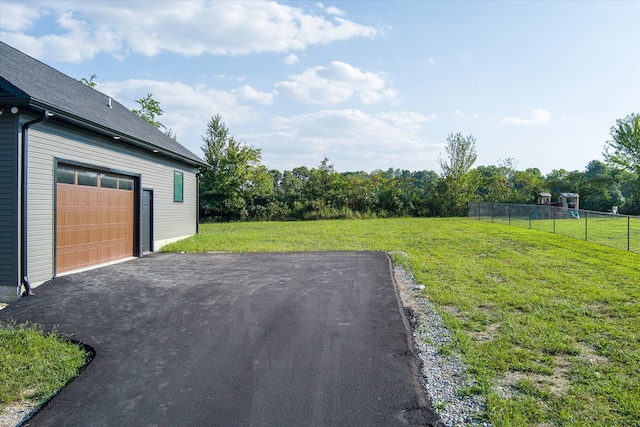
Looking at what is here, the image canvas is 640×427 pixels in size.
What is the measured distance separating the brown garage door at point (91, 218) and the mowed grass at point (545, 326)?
7.26 metres

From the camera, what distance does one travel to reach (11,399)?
3.36 m

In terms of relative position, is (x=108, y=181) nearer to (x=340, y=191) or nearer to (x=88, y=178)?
(x=88, y=178)

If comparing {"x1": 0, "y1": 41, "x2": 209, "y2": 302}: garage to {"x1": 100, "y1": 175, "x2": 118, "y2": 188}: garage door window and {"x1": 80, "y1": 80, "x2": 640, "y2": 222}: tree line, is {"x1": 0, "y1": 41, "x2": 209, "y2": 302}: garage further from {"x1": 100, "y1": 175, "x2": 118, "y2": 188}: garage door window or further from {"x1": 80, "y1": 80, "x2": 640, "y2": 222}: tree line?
{"x1": 80, "y1": 80, "x2": 640, "y2": 222}: tree line

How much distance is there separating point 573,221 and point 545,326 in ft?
56.0

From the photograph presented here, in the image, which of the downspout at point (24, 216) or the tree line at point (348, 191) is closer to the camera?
the downspout at point (24, 216)

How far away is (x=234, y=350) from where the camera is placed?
430 centimetres

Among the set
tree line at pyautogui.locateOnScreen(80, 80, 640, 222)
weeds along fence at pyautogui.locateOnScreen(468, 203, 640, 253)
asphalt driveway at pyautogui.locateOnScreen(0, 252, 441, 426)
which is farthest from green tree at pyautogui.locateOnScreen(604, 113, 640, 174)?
asphalt driveway at pyautogui.locateOnScreen(0, 252, 441, 426)

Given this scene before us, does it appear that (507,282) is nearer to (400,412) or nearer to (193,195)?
(400,412)

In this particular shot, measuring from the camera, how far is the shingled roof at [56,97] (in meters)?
6.51

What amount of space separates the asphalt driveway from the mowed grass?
73cm

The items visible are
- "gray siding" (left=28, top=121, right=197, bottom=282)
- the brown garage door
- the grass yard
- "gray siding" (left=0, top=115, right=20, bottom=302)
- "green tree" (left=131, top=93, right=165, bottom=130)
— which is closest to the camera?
the grass yard

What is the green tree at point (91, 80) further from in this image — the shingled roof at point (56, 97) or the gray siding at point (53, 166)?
the gray siding at point (53, 166)

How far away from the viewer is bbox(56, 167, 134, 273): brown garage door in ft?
26.2

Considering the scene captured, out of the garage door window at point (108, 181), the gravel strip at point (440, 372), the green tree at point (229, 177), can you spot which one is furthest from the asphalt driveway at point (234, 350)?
the green tree at point (229, 177)
